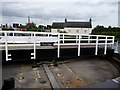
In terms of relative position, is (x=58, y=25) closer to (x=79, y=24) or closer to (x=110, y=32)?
(x=79, y=24)

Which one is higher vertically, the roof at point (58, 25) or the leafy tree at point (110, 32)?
the roof at point (58, 25)

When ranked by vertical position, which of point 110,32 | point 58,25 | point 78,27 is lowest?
point 110,32

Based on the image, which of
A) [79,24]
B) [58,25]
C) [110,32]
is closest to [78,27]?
[79,24]

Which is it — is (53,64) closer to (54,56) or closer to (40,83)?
(54,56)

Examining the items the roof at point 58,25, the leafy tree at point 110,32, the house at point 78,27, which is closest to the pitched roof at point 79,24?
the house at point 78,27

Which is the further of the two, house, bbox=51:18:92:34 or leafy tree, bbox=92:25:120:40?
house, bbox=51:18:92:34

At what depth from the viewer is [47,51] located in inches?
291

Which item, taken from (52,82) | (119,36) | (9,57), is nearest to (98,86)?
(52,82)

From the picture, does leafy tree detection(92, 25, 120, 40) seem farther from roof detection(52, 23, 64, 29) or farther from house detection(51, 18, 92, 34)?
roof detection(52, 23, 64, 29)

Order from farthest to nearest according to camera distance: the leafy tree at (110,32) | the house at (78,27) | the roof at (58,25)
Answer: the roof at (58,25) < the house at (78,27) < the leafy tree at (110,32)

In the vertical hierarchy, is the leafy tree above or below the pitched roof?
below

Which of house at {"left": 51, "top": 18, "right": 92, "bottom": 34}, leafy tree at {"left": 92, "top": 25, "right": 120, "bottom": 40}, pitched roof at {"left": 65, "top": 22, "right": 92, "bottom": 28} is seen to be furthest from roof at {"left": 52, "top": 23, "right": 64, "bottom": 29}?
leafy tree at {"left": 92, "top": 25, "right": 120, "bottom": 40}

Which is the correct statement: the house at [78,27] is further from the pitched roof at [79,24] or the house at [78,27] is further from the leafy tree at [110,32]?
the leafy tree at [110,32]

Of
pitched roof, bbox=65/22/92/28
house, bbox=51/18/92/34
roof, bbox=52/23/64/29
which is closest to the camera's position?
house, bbox=51/18/92/34
